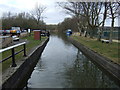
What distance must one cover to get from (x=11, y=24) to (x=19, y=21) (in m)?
2.89

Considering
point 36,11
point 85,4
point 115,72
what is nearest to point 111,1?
point 85,4

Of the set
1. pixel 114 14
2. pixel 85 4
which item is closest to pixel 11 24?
pixel 85 4

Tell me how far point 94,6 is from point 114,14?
20.4ft

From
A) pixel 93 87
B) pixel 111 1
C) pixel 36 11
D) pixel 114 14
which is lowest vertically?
pixel 93 87

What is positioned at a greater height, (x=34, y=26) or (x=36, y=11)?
(x=36, y=11)

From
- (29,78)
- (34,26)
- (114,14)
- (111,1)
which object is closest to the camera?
(29,78)

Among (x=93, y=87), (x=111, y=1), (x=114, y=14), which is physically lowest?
(x=93, y=87)

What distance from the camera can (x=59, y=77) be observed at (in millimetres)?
8594

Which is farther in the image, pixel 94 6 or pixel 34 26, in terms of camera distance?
pixel 34 26

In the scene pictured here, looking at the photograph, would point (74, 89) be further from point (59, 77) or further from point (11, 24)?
point (11, 24)

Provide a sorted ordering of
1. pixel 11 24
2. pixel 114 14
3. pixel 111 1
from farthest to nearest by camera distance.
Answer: pixel 11 24 → pixel 114 14 → pixel 111 1

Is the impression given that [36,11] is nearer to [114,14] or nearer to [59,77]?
[114,14]

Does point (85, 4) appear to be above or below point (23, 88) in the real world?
above

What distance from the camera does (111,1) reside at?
64.7 feet
